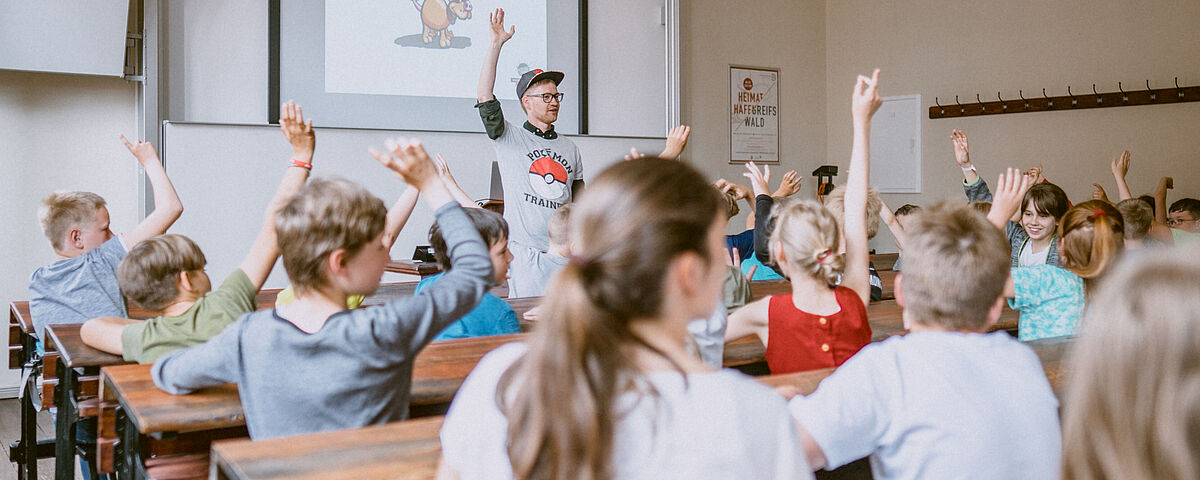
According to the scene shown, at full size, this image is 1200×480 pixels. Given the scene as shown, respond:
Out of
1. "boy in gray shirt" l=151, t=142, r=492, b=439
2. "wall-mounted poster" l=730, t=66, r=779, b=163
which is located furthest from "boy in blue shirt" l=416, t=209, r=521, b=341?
"wall-mounted poster" l=730, t=66, r=779, b=163

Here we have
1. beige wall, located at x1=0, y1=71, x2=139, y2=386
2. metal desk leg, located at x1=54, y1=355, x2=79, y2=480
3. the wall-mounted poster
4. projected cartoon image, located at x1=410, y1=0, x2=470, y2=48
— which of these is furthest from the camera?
the wall-mounted poster

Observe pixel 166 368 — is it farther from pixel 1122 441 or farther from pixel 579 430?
pixel 1122 441

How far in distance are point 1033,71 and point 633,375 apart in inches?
236

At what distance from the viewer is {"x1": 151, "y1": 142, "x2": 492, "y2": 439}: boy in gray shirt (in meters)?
1.37

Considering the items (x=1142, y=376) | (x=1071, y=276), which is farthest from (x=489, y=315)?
(x=1142, y=376)

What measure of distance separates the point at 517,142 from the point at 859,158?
7.05 feet

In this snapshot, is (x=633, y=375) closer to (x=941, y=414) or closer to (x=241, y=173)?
(x=941, y=414)

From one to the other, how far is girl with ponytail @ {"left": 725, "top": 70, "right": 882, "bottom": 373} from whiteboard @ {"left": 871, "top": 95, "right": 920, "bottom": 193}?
500 cm

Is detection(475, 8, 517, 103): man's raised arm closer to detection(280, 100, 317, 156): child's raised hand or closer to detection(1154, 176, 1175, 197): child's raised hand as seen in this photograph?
detection(280, 100, 317, 156): child's raised hand

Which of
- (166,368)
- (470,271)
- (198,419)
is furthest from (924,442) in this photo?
(166,368)

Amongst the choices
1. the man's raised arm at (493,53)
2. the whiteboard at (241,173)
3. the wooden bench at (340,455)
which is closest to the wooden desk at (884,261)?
the whiteboard at (241,173)

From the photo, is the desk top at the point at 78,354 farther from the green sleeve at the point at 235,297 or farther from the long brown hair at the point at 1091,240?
the long brown hair at the point at 1091,240

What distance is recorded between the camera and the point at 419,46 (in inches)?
205

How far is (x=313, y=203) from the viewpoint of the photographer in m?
1.40
